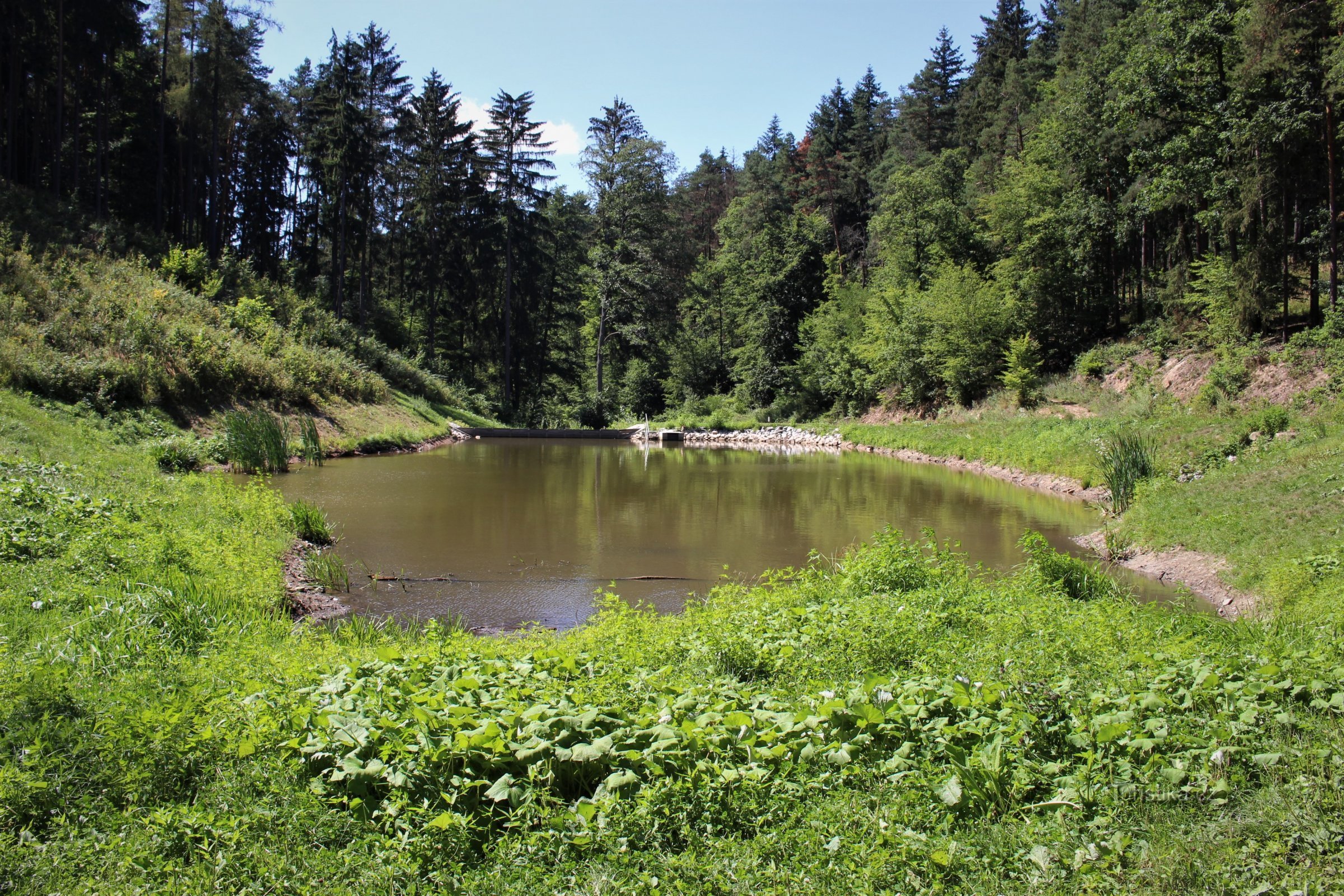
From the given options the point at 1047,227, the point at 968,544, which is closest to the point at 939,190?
the point at 1047,227

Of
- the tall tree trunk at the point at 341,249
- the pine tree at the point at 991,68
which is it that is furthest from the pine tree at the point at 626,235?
the pine tree at the point at 991,68

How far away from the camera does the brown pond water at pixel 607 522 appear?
1022cm

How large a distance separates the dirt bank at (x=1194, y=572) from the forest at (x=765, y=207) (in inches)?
595

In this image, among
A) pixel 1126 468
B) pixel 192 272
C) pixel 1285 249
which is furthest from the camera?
pixel 192 272

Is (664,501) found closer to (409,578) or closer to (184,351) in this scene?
(409,578)

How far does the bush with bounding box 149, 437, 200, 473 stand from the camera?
15406 mm

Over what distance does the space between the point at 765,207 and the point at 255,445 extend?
4376 cm

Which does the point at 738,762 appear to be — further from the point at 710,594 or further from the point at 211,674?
the point at 710,594

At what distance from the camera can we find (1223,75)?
24.6 meters

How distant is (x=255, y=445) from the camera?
59.6 feet

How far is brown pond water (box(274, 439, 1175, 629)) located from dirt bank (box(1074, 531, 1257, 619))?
38 cm

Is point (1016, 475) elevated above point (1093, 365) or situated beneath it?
situated beneath

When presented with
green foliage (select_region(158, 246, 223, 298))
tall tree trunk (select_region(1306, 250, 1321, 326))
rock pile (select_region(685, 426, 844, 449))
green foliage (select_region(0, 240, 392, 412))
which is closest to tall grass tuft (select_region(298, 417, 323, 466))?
green foliage (select_region(0, 240, 392, 412))

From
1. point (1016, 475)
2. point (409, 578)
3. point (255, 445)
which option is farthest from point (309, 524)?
point (1016, 475)
